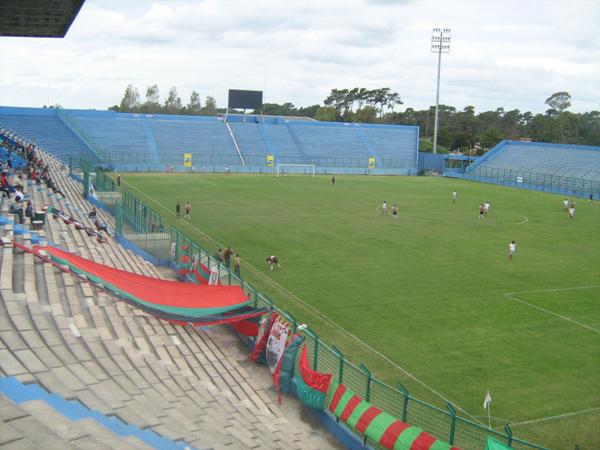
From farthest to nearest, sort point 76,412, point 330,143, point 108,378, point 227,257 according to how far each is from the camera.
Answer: point 330,143 < point 227,257 < point 108,378 < point 76,412

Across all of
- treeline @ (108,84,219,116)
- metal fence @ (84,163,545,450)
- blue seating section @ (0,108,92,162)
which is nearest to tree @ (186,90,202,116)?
treeline @ (108,84,219,116)

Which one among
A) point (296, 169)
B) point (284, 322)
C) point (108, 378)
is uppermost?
point (296, 169)

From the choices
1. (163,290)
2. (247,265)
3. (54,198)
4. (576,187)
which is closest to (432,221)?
(247,265)

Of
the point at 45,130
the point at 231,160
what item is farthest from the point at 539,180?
the point at 45,130

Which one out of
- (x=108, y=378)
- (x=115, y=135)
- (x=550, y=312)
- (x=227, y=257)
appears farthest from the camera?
(x=115, y=135)

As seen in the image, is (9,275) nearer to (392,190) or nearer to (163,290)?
(163,290)

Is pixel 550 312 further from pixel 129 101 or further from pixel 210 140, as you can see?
pixel 129 101

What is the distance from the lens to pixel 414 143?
96.1 m

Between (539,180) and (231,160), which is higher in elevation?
(231,160)

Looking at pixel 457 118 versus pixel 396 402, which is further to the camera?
pixel 457 118

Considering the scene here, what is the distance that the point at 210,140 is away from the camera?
8481 centimetres

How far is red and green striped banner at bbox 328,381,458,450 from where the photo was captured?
11.1 meters

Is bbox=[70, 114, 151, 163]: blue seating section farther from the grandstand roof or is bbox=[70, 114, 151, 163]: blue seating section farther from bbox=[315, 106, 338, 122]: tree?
the grandstand roof

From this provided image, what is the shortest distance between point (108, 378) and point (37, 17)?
6863 mm
